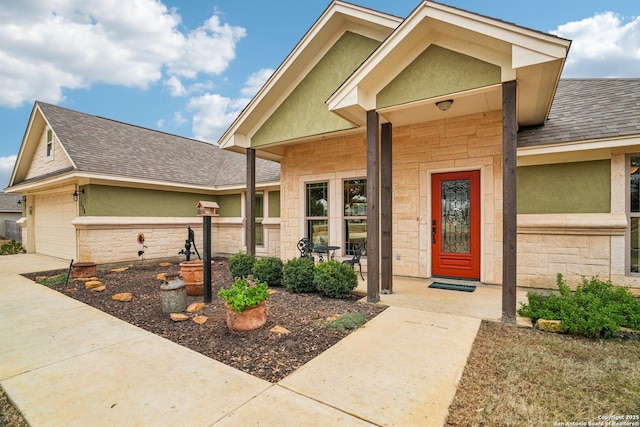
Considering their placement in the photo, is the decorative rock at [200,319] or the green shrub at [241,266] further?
the green shrub at [241,266]

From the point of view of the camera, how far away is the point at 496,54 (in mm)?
4230

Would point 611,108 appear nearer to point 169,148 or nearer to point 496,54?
point 496,54

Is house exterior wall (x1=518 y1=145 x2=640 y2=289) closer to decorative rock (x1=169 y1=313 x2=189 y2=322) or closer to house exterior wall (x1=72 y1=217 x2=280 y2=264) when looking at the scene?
decorative rock (x1=169 y1=313 x2=189 y2=322)

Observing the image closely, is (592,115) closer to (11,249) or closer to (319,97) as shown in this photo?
(319,97)

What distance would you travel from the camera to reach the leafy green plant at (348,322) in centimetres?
401

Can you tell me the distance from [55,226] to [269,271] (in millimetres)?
10289

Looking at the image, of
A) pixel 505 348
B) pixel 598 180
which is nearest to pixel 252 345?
pixel 505 348

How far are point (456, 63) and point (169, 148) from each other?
12.5 m

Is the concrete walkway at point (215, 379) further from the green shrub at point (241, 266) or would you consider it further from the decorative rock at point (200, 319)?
the green shrub at point (241, 266)

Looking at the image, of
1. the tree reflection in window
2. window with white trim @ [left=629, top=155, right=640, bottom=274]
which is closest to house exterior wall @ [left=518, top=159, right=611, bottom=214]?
window with white trim @ [left=629, top=155, right=640, bottom=274]

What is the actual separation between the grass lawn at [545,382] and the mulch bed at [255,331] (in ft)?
5.12

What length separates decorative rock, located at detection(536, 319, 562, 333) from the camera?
3789 millimetres

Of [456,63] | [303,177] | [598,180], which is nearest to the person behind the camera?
[456,63]

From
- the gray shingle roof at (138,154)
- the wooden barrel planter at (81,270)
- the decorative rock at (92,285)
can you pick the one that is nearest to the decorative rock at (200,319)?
the decorative rock at (92,285)
